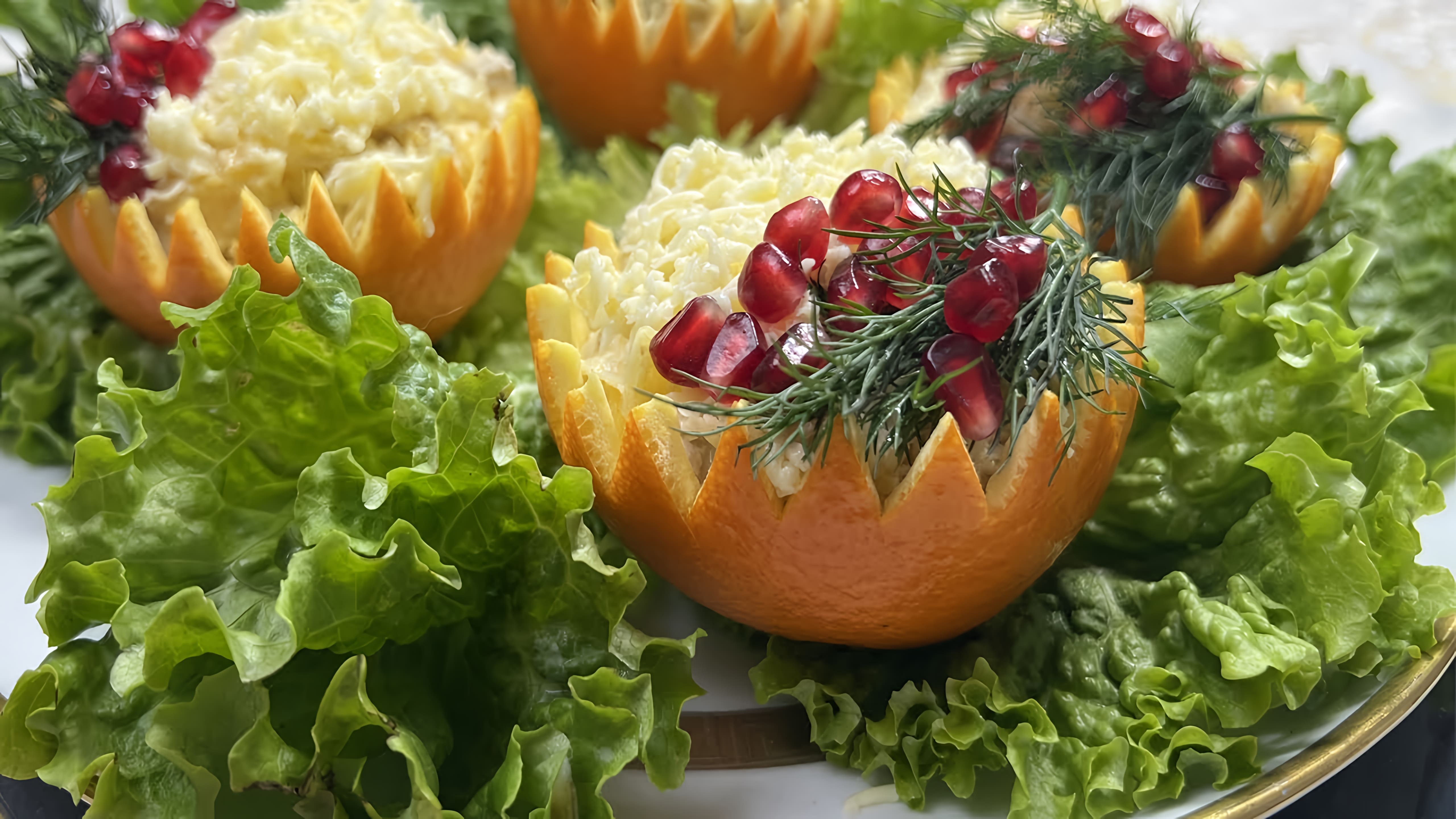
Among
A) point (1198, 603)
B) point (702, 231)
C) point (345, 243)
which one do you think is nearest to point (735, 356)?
point (702, 231)

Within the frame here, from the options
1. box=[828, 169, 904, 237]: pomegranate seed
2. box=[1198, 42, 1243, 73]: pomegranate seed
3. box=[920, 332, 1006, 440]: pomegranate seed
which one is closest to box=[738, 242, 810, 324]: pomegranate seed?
box=[828, 169, 904, 237]: pomegranate seed

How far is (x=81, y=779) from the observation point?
1.41 m

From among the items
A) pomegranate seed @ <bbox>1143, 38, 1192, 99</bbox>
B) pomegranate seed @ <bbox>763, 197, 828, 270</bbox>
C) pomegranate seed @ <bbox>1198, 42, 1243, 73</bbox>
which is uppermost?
pomegranate seed @ <bbox>1198, 42, 1243, 73</bbox>

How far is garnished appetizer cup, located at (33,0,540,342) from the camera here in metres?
2.04

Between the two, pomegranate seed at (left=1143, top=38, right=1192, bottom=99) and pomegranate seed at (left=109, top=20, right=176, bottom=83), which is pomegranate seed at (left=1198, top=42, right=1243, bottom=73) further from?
pomegranate seed at (left=109, top=20, right=176, bottom=83)

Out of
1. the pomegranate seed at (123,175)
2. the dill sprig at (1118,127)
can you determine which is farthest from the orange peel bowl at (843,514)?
the pomegranate seed at (123,175)

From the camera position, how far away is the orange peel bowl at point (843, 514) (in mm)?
1490

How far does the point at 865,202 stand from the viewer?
165cm

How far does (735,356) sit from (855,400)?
183 millimetres

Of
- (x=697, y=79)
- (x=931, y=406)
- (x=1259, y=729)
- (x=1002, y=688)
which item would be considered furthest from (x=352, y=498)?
(x=697, y=79)

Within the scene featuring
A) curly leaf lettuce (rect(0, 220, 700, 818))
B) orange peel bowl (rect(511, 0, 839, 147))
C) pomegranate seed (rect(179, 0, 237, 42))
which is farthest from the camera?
orange peel bowl (rect(511, 0, 839, 147))

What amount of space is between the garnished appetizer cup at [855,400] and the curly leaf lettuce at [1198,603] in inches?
4.6

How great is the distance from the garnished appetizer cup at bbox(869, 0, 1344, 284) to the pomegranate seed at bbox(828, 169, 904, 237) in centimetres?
60

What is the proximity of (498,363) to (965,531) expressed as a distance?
123 cm
